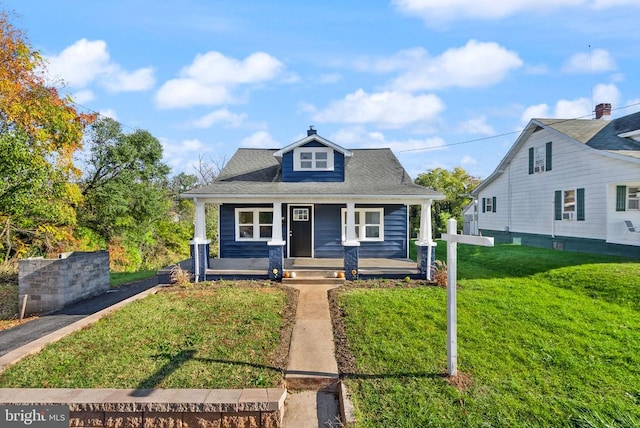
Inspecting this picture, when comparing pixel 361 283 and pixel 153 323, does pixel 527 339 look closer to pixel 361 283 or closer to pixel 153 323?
pixel 361 283

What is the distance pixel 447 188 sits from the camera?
25.8 metres

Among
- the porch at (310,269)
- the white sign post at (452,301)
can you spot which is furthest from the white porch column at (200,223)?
the white sign post at (452,301)

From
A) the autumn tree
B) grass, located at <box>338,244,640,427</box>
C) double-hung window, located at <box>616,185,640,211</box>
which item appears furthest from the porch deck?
double-hung window, located at <box>616,185,640,211</box>

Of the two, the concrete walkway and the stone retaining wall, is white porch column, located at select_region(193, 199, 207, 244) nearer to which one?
the concrete walkway

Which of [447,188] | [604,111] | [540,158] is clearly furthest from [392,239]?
[447,188]

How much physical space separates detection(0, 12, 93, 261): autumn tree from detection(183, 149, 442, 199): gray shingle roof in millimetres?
3868

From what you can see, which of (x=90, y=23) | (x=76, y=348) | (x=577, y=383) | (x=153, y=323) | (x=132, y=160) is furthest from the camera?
(x=132, y=160)

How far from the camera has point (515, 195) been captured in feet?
58.7

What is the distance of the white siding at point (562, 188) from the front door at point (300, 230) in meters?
10.9

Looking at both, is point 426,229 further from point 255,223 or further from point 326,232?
point 255,223

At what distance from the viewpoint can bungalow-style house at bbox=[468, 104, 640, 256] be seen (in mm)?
12039

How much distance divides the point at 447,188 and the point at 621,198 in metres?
13.7

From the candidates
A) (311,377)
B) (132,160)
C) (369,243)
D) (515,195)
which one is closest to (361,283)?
(369,243)

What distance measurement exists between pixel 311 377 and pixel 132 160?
17304mm
